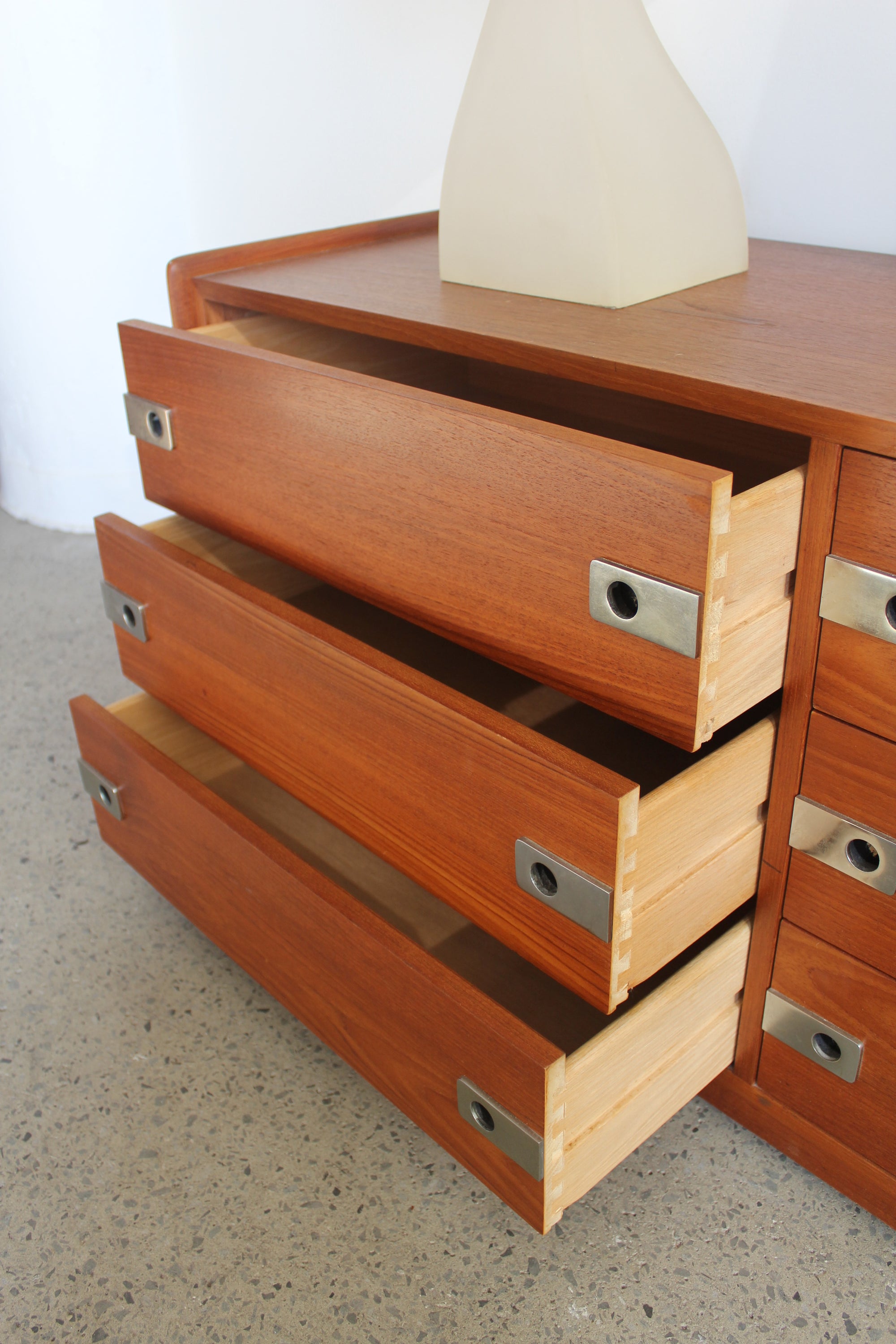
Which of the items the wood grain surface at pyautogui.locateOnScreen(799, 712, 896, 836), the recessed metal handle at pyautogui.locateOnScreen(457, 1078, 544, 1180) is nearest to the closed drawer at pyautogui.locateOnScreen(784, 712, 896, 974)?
the wood grain surface at pyautogui.locateOnScreen(799, 712, 896, 836)

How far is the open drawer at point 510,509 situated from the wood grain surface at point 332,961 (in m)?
0.20

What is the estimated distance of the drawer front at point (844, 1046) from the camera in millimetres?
647

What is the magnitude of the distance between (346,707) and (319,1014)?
253 mm

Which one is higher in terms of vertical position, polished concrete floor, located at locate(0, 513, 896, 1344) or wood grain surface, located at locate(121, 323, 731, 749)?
wood grain surface, located at locate(121, 323, 731, 749)

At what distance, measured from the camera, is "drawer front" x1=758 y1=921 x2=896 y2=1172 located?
65cm

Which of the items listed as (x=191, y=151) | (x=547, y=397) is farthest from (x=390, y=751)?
(x=191, y=151)

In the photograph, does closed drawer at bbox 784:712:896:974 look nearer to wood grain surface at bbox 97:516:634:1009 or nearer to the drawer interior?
wood grain surface at bbox 97:516:634:1009

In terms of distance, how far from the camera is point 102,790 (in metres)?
1.00

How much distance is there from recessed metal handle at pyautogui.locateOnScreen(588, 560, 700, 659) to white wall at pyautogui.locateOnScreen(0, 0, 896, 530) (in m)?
0.57

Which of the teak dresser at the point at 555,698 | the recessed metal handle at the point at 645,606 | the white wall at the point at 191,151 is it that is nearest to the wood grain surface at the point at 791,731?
the teak dresser at the point at 555,698

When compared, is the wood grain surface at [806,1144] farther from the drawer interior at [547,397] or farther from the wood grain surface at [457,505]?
the drawer interior at [547,397]

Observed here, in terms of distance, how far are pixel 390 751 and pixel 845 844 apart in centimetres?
28

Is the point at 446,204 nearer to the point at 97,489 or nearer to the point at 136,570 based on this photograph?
the point at 136,570

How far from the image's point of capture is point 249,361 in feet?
2.45
